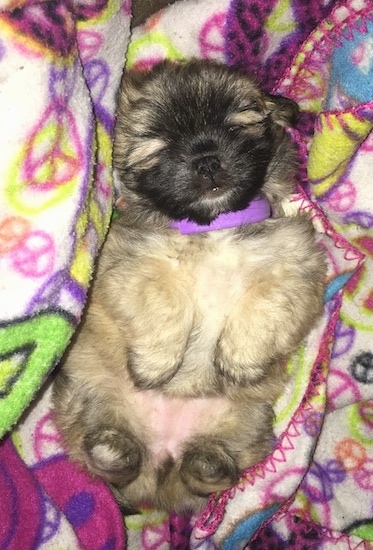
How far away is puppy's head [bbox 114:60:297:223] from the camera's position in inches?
79.7

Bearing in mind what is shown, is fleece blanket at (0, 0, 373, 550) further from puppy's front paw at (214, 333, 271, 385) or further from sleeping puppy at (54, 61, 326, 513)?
puppy's front paw at (214, 333, 271, 385)

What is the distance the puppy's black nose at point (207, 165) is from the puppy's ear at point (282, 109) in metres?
0.37

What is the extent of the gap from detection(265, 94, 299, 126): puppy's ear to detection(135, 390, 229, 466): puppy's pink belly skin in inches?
39.0

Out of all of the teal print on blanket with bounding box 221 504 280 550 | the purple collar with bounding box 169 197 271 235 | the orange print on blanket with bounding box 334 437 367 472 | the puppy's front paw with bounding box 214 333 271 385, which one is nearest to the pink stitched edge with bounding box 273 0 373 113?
the purple collar with bounding box 169 197 271 235

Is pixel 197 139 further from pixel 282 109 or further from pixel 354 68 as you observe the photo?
pixel 354 68

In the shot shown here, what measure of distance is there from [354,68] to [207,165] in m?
0.66

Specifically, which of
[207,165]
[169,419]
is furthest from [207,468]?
[207,165]

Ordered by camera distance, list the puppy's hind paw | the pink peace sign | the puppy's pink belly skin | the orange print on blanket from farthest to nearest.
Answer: the orange print on blanket → the pink peace sign → the puppy's pink belly skin → the puppy's hind paw

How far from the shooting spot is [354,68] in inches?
88.0

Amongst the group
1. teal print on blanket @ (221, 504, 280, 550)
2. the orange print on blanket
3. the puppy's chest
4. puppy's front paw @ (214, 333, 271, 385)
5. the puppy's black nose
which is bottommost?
teal print on blanket @ (221, 504, 280, 550)

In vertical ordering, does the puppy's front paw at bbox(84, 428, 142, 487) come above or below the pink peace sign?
below

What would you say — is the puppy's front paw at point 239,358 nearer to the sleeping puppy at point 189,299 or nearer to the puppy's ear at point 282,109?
the sleeping puppy at point 189,299

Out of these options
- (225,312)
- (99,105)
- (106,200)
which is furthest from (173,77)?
(225,312)

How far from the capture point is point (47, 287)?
193 centimetres
